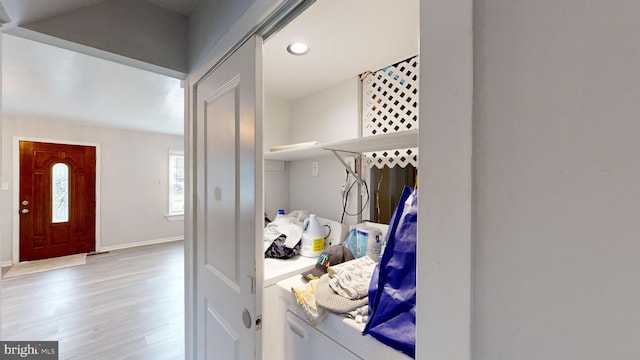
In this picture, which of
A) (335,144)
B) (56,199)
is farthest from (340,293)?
(56,199)

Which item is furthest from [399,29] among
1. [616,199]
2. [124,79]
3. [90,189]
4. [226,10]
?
[90,189]

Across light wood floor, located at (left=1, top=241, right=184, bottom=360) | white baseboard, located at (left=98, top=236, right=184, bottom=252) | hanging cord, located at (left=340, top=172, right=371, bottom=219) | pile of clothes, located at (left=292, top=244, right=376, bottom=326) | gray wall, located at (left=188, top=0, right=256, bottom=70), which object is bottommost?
light wood floor, located at (left=1, top=241, right=184, bottom=360)

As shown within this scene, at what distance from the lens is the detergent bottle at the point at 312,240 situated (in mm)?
1543

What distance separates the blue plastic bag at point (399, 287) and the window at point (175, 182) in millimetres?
5412

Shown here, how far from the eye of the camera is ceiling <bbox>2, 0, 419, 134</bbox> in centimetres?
110

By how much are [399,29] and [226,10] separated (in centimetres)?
81

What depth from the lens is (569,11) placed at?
295mm

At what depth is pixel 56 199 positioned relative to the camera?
400 cm

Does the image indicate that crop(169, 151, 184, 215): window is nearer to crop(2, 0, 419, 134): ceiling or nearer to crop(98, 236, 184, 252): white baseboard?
crop(98, 236, 184, 252): white baseboard

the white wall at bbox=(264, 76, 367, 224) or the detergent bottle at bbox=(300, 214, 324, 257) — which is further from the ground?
the white wall at bbox=(264, 76, 367, 224)

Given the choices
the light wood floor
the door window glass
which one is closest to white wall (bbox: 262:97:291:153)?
the light wood floor

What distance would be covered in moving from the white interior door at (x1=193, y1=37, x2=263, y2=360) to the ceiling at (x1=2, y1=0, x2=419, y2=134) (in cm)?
36

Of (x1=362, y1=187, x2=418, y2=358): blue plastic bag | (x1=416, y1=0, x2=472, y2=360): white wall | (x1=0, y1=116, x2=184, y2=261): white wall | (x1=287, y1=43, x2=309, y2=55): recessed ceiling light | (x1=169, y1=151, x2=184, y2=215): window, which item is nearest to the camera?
(x1=416, y1=0, x2=472, y2=360): white wall

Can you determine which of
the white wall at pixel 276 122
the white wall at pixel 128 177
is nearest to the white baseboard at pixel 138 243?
the white wall at pixel 128 177
